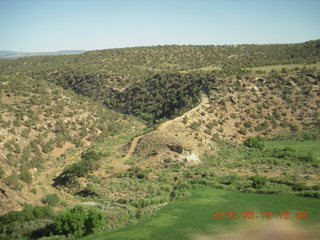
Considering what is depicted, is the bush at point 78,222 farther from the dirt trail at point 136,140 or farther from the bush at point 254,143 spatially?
the bush at point 254,143

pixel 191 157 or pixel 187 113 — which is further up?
pixel 187 113

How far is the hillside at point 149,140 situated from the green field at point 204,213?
3.86 ft

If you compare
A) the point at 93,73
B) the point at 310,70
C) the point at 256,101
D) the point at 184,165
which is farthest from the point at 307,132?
the point at 93,73

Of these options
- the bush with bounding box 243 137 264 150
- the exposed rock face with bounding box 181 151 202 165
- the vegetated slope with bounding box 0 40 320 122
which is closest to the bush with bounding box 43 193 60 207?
the exposed rock face with bounding box 181 151 202 165

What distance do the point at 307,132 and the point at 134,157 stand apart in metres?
29.9

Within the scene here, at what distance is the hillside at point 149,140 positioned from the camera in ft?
78.4

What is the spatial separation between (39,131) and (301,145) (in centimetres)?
3917

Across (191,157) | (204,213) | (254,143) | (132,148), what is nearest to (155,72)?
(132,148)

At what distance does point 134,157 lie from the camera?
34.6m

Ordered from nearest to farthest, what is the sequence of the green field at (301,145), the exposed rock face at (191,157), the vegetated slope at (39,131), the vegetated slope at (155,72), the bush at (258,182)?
the vegetated slope at (39,131)
the bush at (258,182)
the exposed rock face at (191,157)
the green field at (301,145)
the vegetated slope at (155,72)

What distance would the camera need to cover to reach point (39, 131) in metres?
39.8

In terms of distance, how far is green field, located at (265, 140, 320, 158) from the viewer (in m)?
35.9

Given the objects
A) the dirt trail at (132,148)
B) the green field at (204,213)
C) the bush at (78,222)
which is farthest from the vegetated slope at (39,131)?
the green field at (204,213)
